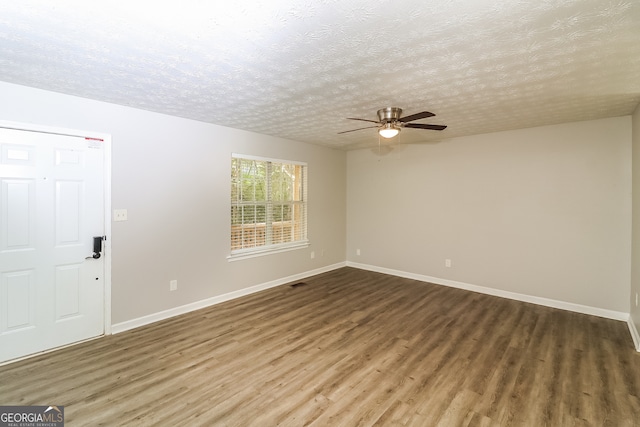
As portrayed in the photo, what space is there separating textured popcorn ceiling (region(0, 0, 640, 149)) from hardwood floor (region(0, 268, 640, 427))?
245cm

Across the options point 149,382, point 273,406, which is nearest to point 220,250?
point 149,382

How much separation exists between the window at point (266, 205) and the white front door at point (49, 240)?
167 cm

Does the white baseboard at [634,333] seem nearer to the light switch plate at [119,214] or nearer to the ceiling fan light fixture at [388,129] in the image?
the ceiling fan light fixture at [388,129]

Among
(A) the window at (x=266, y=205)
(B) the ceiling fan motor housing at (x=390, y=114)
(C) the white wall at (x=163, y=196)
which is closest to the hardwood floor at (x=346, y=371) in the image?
(C) the white wall at (x=163, y=196)

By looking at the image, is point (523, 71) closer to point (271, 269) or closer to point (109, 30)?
point (109, 30)

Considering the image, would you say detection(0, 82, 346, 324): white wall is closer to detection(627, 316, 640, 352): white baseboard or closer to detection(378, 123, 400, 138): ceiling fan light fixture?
detection(378, 123, 400, 138): ceiling fan light fixture

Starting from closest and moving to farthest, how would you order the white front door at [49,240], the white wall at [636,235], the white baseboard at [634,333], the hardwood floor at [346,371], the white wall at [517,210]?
the hardwood floor at [346,371] → the white front door at [49,240] → the white baseboard at [634,333] → the white wall at [636,235] → the white wall at [517,210]

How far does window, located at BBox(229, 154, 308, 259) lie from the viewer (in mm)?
4336

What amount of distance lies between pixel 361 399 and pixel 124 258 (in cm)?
284

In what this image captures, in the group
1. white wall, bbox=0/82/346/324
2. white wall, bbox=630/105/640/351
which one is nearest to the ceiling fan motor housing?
white wall, bbox=0/82/346/324

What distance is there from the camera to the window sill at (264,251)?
426cm

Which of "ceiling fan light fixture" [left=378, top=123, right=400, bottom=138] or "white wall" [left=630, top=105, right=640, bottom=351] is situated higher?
"ceiling fan light fixture" [left=378, top=123, right=400, bottom=138]

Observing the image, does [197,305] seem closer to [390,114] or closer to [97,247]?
[97,247]

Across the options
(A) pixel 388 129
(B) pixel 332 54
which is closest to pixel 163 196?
(B) pixel 332 54
